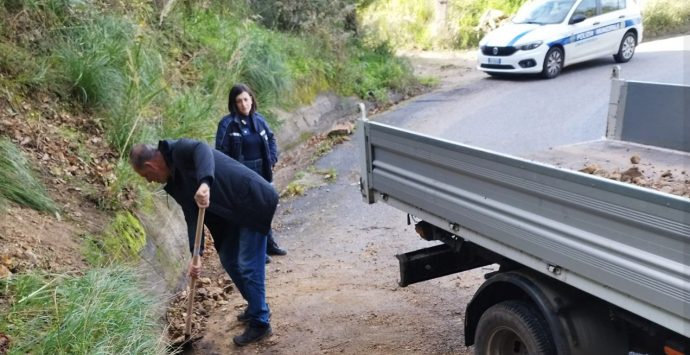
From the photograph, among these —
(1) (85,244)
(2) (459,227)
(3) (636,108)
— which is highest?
(3) (636,108)

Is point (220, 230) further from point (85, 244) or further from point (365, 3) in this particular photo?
point (365, 3)

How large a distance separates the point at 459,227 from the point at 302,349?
5.76ft

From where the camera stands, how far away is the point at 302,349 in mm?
5074

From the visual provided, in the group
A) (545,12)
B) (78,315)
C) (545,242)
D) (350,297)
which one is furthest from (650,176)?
(545,12)

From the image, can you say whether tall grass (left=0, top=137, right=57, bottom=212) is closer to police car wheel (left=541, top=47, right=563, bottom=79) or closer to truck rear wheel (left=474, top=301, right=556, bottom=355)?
truck rear wheel (left=474, top=301, right=556, bottom=355)

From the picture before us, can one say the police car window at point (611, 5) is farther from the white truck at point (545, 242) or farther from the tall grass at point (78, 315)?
the tall grass at point (78, 315)

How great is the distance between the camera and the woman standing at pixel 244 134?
6.34 m

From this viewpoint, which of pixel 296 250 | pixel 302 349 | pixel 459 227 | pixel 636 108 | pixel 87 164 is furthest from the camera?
pixel 296 250

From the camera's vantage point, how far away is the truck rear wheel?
343cm

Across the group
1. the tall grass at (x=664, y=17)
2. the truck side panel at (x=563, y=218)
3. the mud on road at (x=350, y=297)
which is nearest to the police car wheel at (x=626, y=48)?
the tall grass at (x=664, y=17)

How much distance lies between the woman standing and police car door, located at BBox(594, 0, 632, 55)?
1091cm

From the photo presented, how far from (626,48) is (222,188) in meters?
13.3

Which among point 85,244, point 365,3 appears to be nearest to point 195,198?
point 85,244

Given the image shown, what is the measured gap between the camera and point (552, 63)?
578 inches
